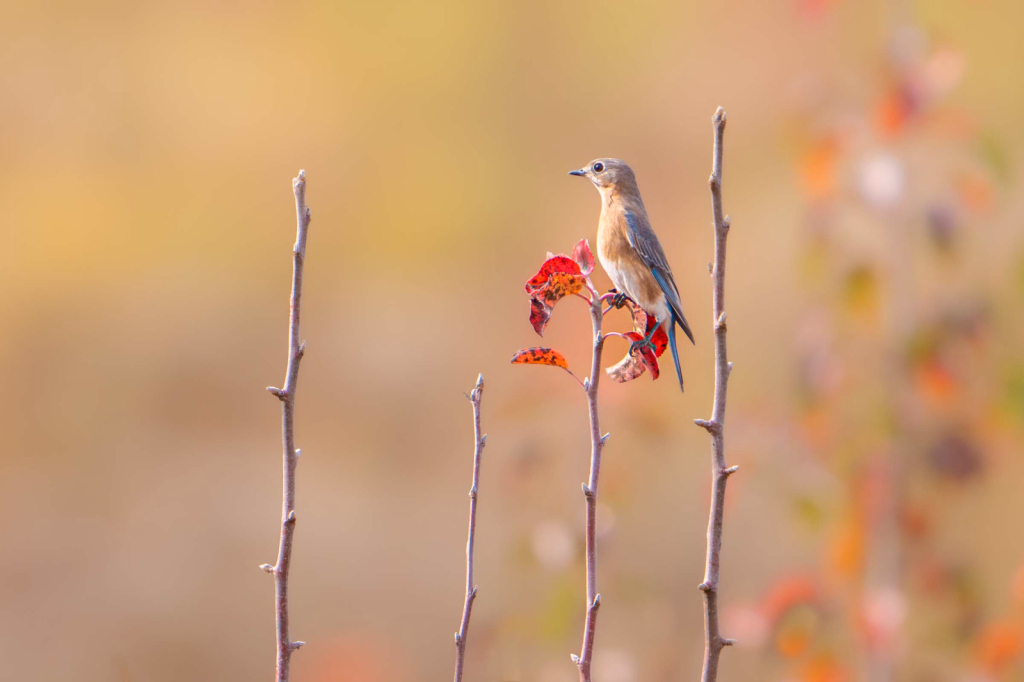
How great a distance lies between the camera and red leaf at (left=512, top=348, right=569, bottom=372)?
52cm

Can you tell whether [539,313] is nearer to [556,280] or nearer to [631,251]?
[556,280]

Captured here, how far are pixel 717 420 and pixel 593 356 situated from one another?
8 centimetres

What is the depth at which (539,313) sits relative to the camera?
0.54 meters

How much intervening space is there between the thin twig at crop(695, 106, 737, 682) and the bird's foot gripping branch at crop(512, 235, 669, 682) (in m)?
0.06

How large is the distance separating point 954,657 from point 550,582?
0.85 metres

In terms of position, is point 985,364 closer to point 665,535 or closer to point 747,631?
point 747,631

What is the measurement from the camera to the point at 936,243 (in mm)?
1491

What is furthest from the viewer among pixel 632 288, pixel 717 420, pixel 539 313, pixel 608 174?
pixel 608 174

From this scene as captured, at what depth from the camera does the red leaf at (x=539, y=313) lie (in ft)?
1.77

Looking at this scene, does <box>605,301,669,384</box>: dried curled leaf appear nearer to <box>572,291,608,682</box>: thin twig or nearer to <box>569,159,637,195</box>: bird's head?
<box>572,291,608,682</box>: thin twig

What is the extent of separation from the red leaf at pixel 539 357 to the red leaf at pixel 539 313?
17 millimetres

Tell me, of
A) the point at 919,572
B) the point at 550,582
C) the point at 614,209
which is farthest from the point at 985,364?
the point at 614,209

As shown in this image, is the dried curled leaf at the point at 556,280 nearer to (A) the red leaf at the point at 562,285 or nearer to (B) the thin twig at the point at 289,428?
(A) the red leaf at the point at 562,285

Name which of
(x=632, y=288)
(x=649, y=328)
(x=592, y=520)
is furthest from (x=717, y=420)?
(x=632, y=288)
